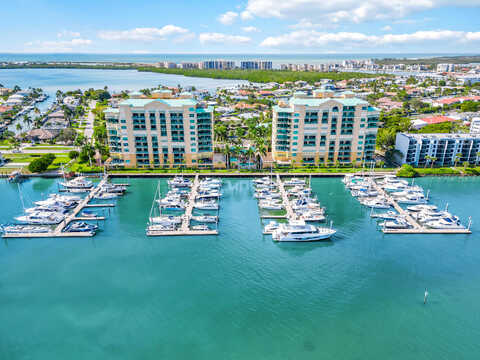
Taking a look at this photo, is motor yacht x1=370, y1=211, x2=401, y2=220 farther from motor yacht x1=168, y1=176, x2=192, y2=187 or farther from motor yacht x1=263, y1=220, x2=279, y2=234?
motor yacht x1=168, y1=176, x2=192, y2=187

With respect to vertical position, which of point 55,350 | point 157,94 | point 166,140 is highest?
point 157,94

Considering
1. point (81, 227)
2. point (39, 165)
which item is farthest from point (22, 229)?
point (39, 165)

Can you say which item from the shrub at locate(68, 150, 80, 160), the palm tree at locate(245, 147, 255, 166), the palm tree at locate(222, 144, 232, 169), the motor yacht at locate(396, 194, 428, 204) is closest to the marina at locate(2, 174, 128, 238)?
the shrub at locate(68, 150, 80, 160)

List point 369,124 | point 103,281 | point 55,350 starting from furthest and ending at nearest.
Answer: point 369,124 < point 103,281 < point 55,350

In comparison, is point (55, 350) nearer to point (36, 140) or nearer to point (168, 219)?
point (168, 219)

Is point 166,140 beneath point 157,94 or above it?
beneath

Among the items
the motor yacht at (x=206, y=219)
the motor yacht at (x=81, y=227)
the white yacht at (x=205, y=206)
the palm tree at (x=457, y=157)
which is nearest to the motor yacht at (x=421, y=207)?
the palm tree at (x=457, y=157)

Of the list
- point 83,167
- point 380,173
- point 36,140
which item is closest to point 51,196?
point 83,167
